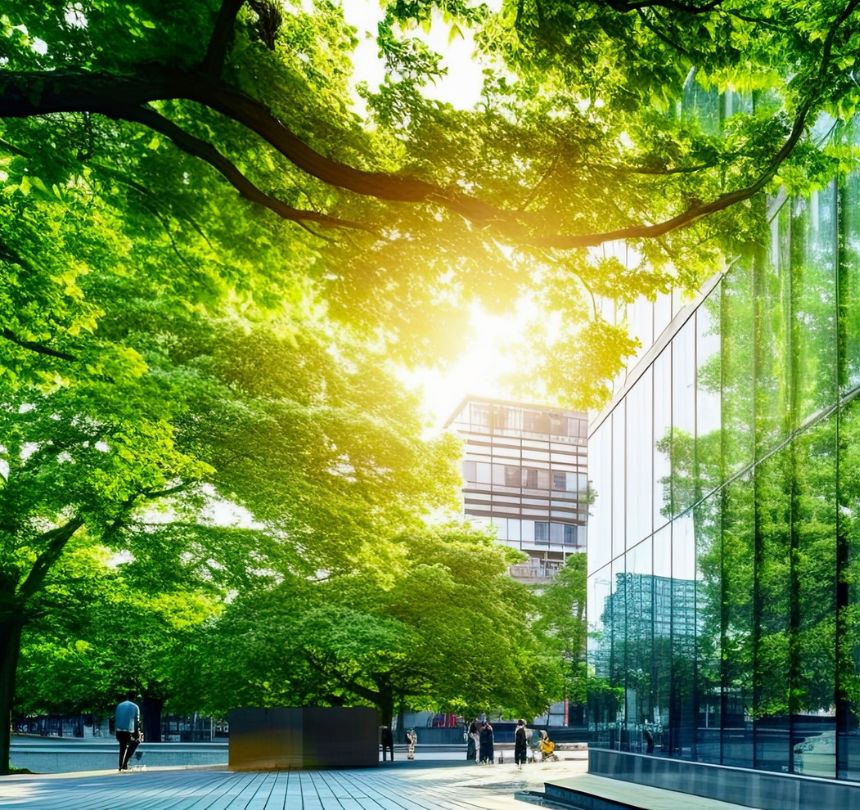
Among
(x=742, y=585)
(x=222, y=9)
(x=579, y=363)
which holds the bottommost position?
(x=742, y=585)

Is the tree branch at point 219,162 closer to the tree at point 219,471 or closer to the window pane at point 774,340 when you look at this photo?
the window pane at point 774,340

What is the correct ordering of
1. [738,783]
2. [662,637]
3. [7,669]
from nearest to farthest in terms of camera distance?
[738,783], [662,637], [7,669]

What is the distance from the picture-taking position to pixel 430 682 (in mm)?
37594

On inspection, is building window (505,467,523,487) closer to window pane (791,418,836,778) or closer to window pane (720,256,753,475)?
window pane (720,256,753,475)

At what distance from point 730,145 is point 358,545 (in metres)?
15.7

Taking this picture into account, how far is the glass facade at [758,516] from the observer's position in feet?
43.2

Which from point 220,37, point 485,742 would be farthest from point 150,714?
point 220,37

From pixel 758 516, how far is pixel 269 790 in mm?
8851

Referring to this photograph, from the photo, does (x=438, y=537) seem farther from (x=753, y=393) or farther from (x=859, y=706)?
(x=859, y=706)

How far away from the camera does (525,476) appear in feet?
308

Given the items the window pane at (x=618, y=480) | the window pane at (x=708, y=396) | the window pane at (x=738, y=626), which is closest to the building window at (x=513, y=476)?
the window pane at (x=618, y=480)

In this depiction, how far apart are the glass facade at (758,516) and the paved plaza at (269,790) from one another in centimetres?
359

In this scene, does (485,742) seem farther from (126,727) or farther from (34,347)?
(34,347)

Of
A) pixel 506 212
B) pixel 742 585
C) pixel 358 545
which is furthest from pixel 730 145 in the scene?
pixel 358 545
